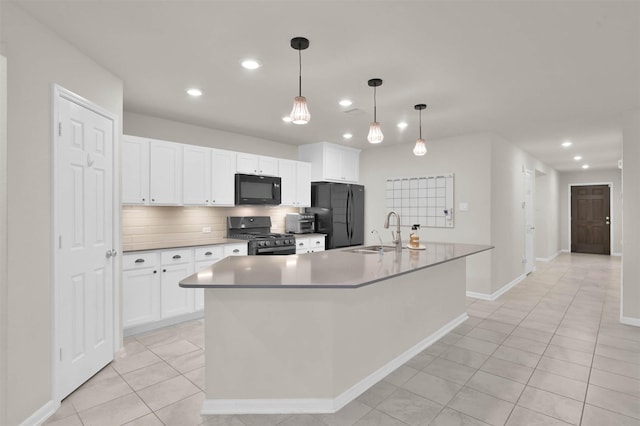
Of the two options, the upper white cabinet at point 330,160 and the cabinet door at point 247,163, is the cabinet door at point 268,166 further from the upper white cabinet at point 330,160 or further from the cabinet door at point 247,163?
the upper white cabinet at point 330,160

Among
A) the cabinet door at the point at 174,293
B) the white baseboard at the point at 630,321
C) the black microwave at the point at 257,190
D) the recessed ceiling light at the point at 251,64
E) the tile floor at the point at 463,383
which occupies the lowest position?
the tile floor at the point at 463,383

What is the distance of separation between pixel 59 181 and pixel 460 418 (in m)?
3.04

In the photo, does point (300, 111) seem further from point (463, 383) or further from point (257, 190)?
point (257, 190)

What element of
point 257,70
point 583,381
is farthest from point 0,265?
point 583,381

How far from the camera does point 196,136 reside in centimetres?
468

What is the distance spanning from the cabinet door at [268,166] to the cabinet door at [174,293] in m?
1.76

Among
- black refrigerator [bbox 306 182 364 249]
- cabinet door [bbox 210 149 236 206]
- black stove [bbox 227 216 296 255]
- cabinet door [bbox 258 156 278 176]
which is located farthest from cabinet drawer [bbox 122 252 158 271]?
black refrigerator [bbox 306 182 364 249]

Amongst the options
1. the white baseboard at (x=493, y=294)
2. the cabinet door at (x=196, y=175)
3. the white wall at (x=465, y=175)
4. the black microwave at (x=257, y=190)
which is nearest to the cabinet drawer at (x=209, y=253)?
the cabinet door at (x=196, y=175)

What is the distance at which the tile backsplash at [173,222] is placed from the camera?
13.2 ft

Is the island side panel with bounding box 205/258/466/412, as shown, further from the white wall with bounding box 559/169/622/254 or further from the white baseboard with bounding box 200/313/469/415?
the white wall with bounding box 559/169/622/254

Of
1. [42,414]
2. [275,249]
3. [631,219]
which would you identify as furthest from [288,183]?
[631,219]

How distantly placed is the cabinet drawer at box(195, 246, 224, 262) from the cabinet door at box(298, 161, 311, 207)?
5.58 ft

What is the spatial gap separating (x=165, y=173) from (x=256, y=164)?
4.40 ft

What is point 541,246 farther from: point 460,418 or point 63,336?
point 63,336
